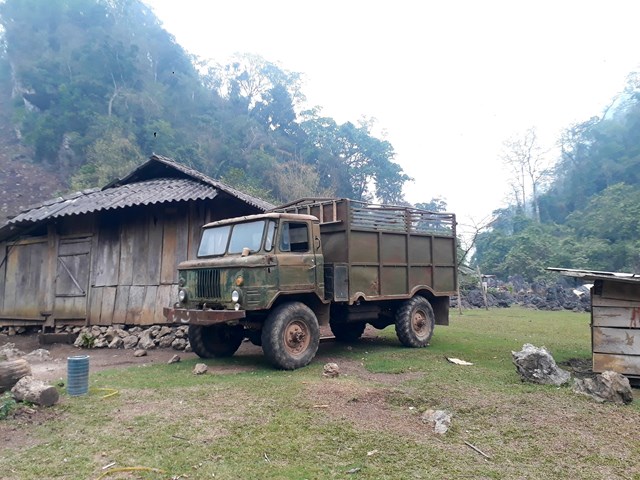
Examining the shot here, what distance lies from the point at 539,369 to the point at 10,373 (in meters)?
6.89

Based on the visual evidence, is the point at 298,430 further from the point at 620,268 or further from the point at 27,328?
the point at 620,268

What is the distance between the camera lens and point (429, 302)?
1070 centimetres

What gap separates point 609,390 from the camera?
5770 millimetres

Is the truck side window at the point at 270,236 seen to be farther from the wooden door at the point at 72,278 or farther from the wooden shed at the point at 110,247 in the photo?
the wooden door at the point at 72,278

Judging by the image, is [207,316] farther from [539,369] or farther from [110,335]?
[110,335]

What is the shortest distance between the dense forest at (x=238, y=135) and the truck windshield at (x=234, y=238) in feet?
71.6

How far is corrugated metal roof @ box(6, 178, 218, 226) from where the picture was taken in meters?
10.5

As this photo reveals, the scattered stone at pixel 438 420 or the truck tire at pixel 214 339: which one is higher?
the truck tire at pixel 214 339

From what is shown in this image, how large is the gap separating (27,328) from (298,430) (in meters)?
11.7

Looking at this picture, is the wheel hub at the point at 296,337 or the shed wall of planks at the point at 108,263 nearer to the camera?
the wheel hub at the point at 296,337

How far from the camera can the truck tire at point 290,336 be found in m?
7.43

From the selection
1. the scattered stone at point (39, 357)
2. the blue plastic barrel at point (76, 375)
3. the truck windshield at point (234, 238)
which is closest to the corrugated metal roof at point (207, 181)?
the truck windshield at point (234, 238)

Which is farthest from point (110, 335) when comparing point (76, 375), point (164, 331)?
point (76, 375)

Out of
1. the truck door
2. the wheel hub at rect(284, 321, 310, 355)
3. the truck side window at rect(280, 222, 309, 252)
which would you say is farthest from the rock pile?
the truck side window at rect(280, 222, 309, 252)
